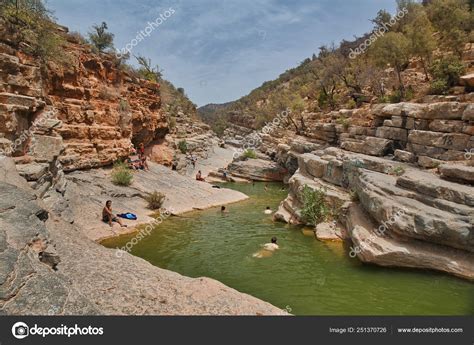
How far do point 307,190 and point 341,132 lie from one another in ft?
38.5

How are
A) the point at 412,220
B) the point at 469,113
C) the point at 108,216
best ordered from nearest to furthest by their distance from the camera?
1. the point at 412,220
2. the point at 469,113
3. the point at 108,216

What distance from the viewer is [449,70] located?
19672mm

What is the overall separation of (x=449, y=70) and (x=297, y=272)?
17051 millimetres

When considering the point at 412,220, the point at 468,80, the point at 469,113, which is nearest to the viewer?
the point at 412,220

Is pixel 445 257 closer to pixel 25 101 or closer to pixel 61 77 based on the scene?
pixel 25 101

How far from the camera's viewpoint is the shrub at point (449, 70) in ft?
63.5

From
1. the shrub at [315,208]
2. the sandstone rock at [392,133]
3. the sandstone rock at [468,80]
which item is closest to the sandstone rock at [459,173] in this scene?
the shrub at [315,208]

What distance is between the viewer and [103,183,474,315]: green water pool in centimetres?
936

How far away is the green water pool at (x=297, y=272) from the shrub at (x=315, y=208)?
88cm

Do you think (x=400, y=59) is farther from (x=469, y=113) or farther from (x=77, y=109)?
(x=77, y=109)

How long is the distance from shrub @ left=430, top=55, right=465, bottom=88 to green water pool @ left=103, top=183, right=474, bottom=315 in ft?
45.3

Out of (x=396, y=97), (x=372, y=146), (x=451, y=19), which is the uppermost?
(x=451, y=19)

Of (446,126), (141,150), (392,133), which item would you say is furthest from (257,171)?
(446,126)

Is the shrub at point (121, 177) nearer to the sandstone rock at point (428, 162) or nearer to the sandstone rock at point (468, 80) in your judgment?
the sandstone rock at point (428, 162)
